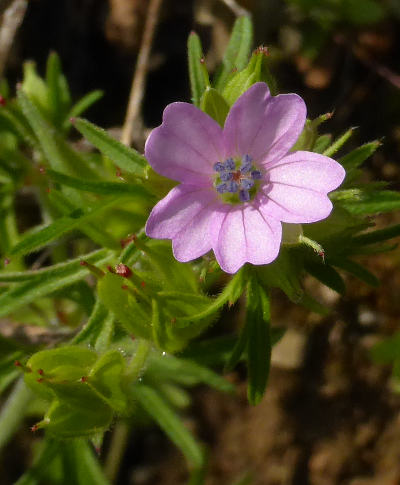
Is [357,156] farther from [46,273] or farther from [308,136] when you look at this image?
[46,273]

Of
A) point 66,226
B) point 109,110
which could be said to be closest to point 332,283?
point 66,226

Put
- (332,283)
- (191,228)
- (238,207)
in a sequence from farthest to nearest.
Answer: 1. (332,283)
2. (238,207)
3. (191,228)

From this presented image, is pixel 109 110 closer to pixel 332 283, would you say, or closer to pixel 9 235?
pixel 9 235

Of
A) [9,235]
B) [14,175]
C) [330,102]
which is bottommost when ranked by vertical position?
[330,102]

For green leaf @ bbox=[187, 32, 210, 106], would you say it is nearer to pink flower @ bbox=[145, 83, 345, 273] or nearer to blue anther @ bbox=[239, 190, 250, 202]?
pink flower @ bbox=[145, 83, 345, 273]

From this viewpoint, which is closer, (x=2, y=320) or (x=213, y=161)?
(x=213, y=161)

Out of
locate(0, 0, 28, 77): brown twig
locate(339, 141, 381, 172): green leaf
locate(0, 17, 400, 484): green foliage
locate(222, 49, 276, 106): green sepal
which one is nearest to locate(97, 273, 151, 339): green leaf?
locate(0, 17, 400, 484): green foliage

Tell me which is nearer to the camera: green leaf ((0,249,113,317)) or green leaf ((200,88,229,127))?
green leaf ((200,88,229,127))

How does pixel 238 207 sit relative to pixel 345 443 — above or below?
above
